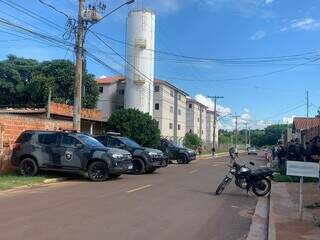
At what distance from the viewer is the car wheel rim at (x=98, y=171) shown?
2202 cm

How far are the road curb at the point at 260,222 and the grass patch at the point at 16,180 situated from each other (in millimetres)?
8151

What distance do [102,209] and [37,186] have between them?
276 inches

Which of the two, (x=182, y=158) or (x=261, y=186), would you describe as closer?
(x=261, y=186)

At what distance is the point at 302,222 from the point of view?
1211 cm

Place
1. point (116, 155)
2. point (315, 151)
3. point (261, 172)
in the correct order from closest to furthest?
1. point (261, 172)
2. point (116, 155)
3. point (315, 151)

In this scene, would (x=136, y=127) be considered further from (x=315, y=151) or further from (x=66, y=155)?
(x=315, y=151)

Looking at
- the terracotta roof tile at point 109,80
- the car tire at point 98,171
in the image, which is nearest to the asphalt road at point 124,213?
the car tire at point 98,171

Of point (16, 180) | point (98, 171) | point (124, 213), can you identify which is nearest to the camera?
point (124, 213)

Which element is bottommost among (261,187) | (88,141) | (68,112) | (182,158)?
(261,187)

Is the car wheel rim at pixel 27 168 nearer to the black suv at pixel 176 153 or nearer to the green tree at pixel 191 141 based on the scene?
the black suv at pixel 176 153

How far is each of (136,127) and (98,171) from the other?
21.6 meters

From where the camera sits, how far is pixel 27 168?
2269 cm

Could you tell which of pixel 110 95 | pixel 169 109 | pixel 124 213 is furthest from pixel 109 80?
pixel 124 213

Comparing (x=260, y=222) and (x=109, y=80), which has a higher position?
(x=109, y=80)
